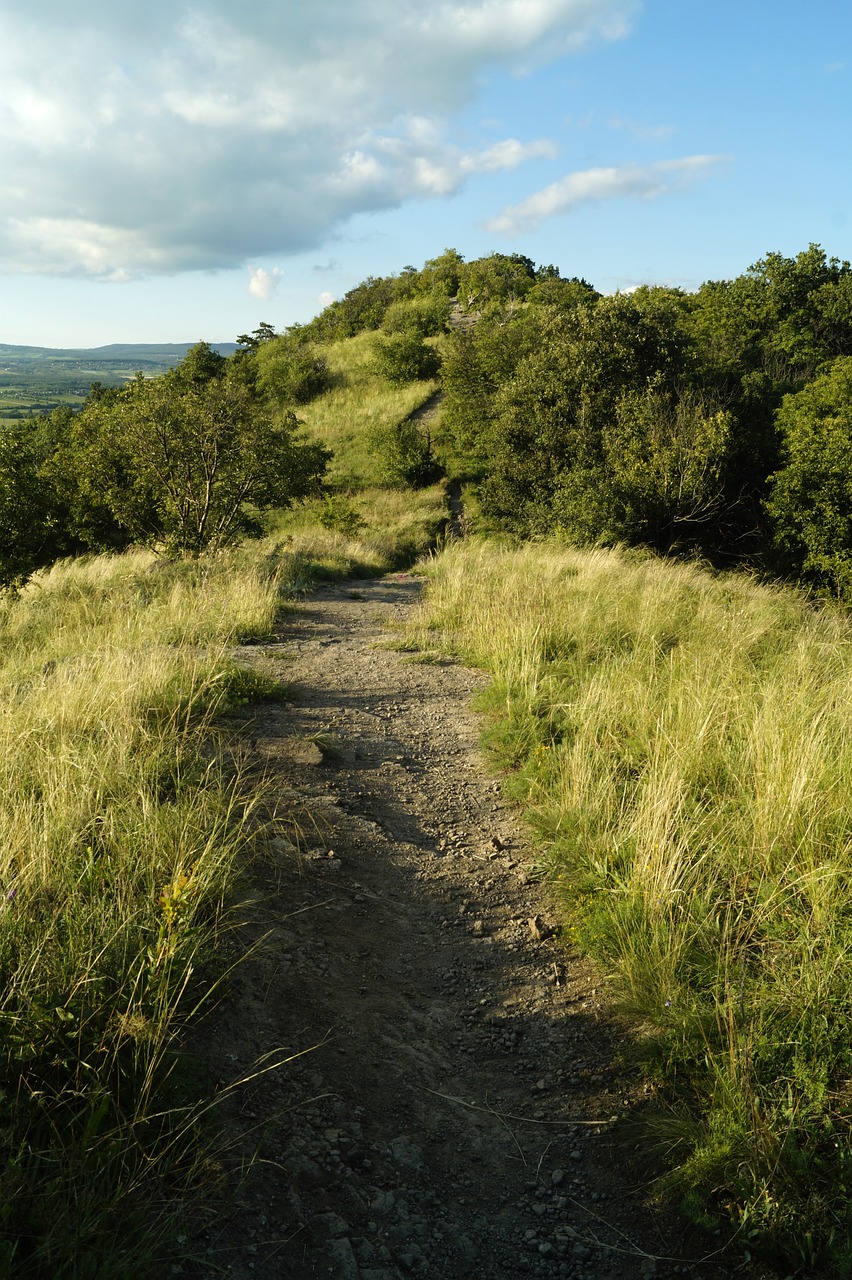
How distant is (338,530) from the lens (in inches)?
826

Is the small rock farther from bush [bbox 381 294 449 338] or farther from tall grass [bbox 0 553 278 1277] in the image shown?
Result: bush [bbox 381 294 449 338]

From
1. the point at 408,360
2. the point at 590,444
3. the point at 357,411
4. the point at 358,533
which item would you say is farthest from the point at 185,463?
the point at 408,360

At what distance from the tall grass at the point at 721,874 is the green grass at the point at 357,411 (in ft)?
78.2

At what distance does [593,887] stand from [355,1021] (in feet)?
4.14

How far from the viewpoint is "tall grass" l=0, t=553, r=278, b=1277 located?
5.82 feet

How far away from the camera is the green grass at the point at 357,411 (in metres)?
29.8

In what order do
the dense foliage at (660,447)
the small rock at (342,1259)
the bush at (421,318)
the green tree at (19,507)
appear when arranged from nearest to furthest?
the small rock at (342,1259), the green tree at (19,507), the dense foliage at (660,447), the bush at (421,318)

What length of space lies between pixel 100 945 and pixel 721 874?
248 centimetres

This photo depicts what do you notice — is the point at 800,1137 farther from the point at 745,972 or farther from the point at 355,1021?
the point at 355,1021

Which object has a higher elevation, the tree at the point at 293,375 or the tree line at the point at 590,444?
the tree at the point at 293,375

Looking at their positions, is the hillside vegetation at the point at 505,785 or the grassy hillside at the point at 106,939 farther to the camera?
the hillside vegetation at the point at 505,785

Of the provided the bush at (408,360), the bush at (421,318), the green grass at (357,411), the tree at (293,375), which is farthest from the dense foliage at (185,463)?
the bush at (421,318)

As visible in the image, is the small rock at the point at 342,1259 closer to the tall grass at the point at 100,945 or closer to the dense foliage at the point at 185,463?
the tall grass at the point at 100,945

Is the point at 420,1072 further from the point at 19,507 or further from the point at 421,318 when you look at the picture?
the point at 421,318
